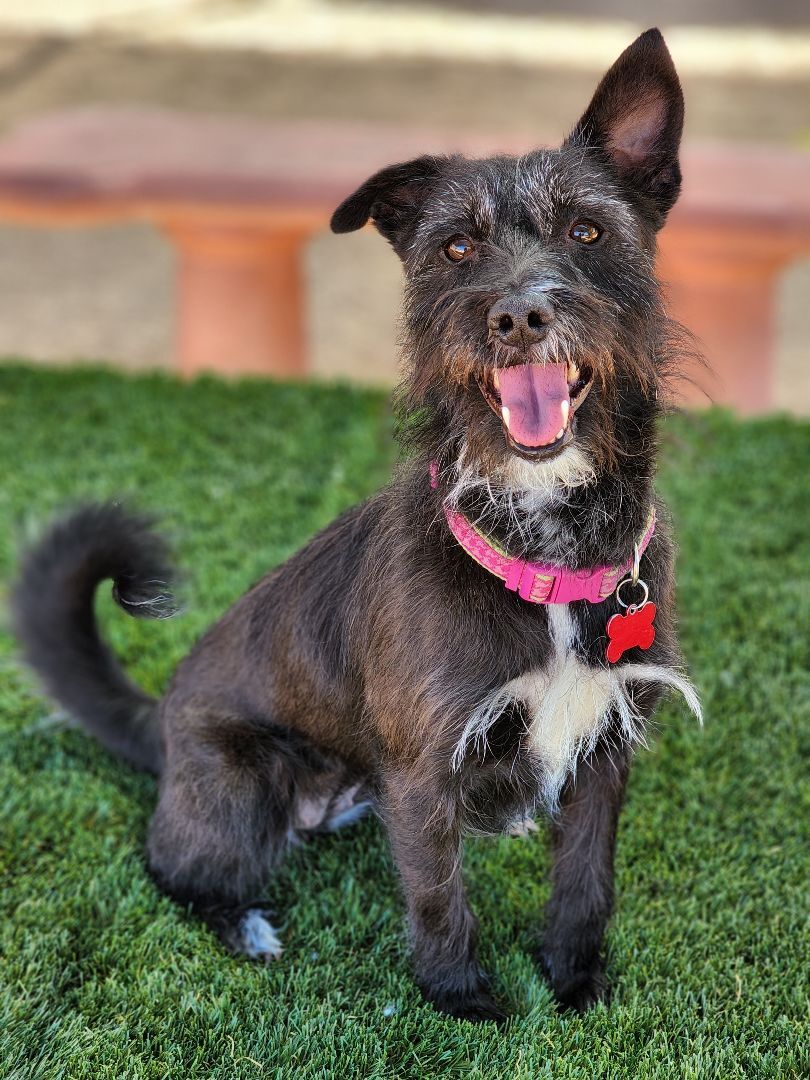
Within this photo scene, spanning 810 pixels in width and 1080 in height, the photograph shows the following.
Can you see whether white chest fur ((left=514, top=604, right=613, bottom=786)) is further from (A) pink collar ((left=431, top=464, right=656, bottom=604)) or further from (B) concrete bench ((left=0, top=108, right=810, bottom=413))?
(B) concrete bench ((left=0, top=108, right=810, bottom=413))

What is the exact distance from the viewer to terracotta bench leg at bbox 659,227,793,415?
19.4 feet

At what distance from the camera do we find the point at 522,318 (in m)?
2.00

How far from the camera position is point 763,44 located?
13945 mm

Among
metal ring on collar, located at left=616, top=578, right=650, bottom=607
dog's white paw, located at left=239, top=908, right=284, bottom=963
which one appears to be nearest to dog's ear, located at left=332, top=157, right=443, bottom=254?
metal ring on collar, located at left=616, top=578, right=650, bottom=607

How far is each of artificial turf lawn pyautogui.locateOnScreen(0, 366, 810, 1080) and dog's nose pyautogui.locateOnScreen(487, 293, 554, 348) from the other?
53cm

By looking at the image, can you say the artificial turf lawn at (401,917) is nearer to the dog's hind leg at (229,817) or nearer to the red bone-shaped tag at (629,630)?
the dog's hind leg at (229,817)

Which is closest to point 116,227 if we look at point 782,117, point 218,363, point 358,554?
point 218,363

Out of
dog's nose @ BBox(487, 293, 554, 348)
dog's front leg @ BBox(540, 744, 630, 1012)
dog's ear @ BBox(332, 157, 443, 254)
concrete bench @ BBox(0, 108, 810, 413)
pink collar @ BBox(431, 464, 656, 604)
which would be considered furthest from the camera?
concrete bench @ BBox(0, 108, 810, 413)

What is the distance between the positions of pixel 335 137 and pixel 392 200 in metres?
4.73

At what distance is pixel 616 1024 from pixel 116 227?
8.38 m

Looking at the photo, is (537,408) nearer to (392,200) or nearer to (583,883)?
(392,200)

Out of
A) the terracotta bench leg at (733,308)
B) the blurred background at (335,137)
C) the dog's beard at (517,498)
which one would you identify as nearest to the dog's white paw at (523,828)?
the dog's beard at (517,498)

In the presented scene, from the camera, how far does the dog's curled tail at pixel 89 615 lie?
2.86 meters

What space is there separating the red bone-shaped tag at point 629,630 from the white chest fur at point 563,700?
45 mm
